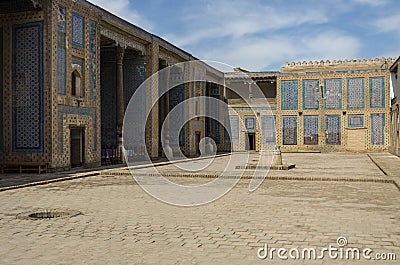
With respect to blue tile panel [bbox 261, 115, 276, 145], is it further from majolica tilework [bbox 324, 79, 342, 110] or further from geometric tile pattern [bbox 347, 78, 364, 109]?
geometric tile pattern [bbox 347, 78, 364, 109]

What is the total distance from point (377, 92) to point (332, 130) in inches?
151

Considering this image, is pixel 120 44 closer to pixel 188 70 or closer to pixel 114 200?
pixel 188 70

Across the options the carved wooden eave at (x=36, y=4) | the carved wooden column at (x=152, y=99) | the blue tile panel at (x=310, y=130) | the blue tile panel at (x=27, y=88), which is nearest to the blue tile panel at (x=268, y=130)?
the blue tile panel at (x=310, y=130)

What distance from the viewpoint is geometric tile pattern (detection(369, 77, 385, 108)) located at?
3089 cm

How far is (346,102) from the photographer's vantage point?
31.8m

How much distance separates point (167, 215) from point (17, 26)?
10258 mm

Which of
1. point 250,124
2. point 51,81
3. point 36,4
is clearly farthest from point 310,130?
point 36,4

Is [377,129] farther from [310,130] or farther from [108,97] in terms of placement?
[108,97]

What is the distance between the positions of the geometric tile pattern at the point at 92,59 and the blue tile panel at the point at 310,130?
19.5m

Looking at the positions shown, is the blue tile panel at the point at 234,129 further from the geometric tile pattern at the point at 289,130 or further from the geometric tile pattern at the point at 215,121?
the geometric tile pattern at the point at 289,130

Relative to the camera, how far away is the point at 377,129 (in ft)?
102

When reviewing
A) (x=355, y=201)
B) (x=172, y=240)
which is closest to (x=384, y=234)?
(x=172, y=240)

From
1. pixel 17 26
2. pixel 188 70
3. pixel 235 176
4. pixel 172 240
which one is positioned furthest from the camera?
pixel 188 70

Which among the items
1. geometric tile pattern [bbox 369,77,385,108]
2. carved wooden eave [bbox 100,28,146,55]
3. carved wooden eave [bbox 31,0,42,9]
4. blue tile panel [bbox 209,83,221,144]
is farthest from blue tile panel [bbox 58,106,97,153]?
geometric tile pattern [bbox 369,77,385,108]
